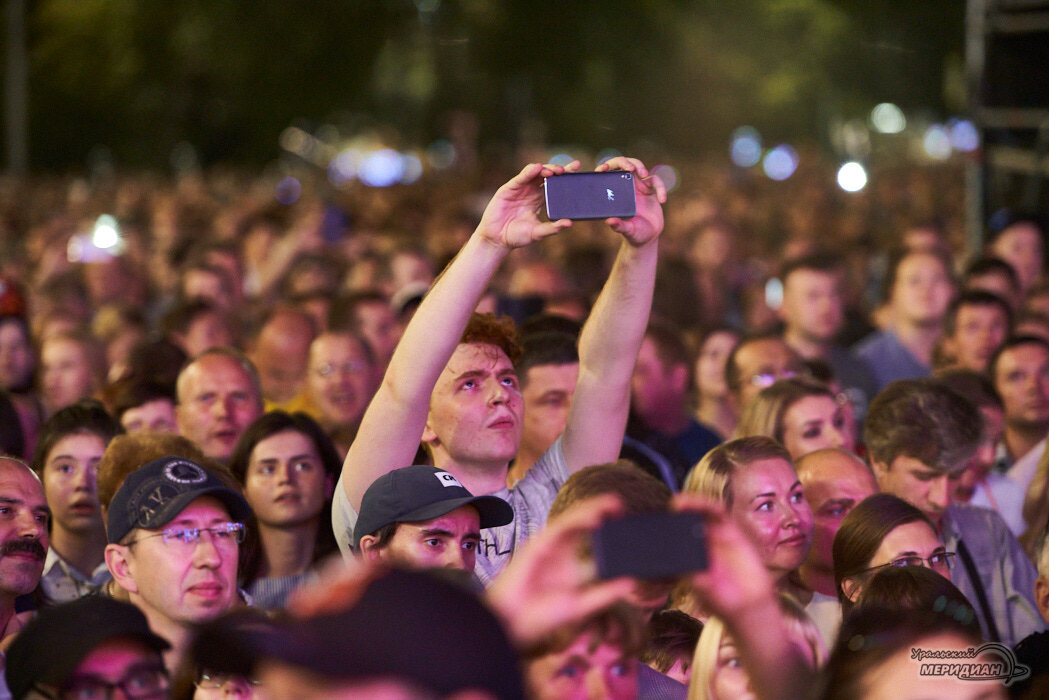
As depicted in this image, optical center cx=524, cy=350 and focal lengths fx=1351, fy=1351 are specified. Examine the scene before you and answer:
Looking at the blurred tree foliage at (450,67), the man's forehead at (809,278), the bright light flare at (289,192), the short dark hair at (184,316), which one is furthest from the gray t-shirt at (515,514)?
the bright light flare at (289,192)

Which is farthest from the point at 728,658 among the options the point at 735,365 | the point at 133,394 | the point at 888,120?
the point at 888,120

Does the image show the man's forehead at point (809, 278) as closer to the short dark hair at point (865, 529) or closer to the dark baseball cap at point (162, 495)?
the short dark hair at point (865, 529)

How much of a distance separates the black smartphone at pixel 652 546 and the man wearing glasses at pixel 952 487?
9.11 feet

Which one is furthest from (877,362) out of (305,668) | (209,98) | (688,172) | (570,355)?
(209,98)

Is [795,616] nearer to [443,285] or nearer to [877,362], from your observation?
[443,285]

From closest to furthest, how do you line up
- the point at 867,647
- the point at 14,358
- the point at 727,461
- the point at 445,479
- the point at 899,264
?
1. the point at 867,647
2. the point at 445,479
3. the point at 727,461
4. the point at 14,358
5. the point at 899,264

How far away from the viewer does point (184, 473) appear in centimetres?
413

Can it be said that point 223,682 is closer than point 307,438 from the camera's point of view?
Yes

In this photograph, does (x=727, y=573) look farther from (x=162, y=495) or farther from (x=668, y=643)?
(x=162, y=495)

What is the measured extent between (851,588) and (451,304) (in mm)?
1570

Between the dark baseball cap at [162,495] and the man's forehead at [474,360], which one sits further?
the man's forehead at [474,360]

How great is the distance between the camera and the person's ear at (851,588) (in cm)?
413

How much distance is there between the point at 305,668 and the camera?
1.89 meters

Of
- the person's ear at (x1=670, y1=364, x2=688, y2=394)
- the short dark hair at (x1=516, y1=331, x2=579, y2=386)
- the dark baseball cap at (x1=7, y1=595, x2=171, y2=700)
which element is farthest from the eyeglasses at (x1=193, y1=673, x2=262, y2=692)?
the person's ear at (x1=670, y1=364, x2=688, y2=394)
